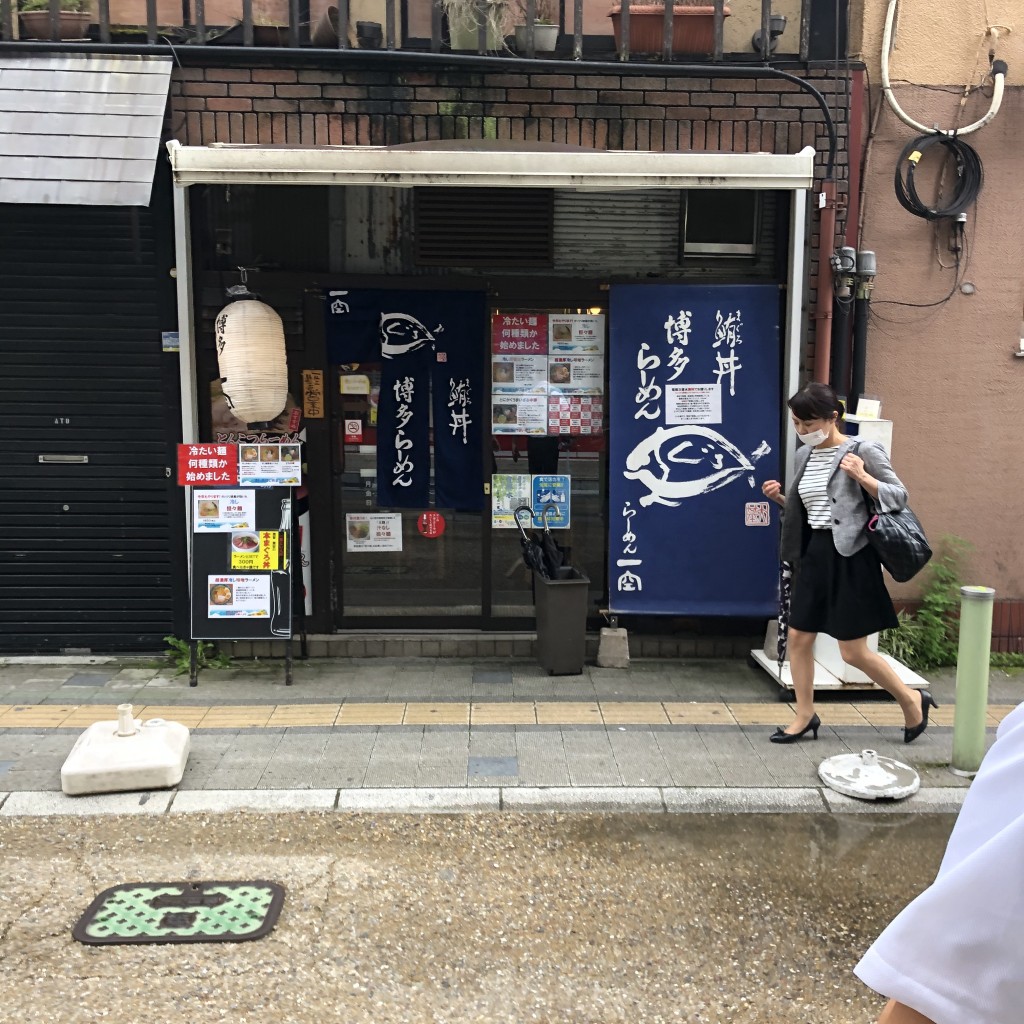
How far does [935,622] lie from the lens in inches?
288

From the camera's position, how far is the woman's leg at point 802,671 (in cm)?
565

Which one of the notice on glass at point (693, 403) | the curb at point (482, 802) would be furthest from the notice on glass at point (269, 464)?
the notice on glass at point (693, 403)

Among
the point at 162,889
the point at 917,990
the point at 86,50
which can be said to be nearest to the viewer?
the point at 917,990

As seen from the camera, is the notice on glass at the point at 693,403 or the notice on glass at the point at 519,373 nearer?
the notice on glass at the point at 693,403

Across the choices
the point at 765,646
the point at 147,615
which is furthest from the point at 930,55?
the point at 147,615

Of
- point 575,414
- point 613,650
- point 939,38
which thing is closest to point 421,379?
point 575,414

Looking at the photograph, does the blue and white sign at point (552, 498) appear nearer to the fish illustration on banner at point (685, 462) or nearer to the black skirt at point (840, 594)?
the fish illustration on banner at point (685, 462)

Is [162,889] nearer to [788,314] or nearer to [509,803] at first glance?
[509,803]

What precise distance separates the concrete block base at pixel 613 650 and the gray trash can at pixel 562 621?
237mm

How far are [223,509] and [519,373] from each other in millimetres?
2453

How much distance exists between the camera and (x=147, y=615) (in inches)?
292

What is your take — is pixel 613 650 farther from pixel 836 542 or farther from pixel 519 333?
pixel 519 333

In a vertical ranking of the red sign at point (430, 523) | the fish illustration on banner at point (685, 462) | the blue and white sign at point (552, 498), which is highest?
the fish illustration on banner at point (685, 462)

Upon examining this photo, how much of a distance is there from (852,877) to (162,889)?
3090mm
